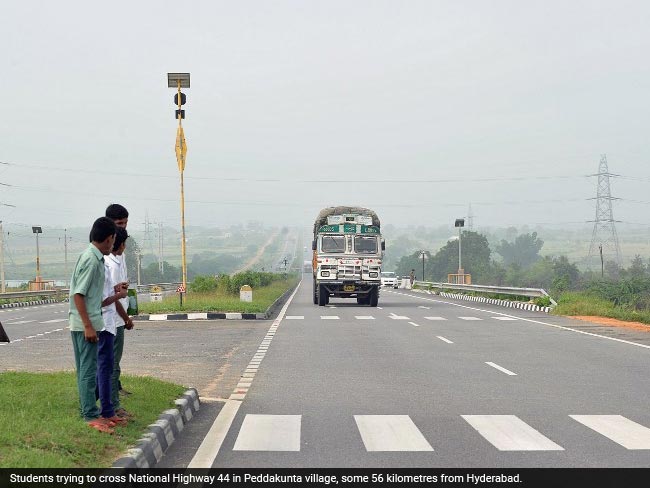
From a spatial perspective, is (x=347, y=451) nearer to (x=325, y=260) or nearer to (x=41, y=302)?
(x=325, y=260)

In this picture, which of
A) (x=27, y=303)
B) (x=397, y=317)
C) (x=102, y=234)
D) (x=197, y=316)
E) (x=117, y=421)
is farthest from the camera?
(x=27, y=303)

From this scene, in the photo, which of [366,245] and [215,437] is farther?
[366,245]

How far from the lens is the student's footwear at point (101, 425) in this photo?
26.8 ft

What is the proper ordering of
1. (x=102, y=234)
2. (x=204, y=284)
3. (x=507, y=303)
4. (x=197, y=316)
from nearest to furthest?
(x=102, y=234) < (x=197, y=316) < (x=507, y=303) < (x=204, y=284)

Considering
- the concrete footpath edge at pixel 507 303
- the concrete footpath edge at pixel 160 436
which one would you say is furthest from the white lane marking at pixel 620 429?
the concrete footpath edge at pixel 507 303

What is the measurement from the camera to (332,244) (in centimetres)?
3847

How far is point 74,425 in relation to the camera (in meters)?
8.23

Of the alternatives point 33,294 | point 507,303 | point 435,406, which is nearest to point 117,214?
point 435,406

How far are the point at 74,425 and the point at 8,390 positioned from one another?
2.65 metres

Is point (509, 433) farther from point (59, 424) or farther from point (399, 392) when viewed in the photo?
point (59, 424)

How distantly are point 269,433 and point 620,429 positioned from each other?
3443 millimetres

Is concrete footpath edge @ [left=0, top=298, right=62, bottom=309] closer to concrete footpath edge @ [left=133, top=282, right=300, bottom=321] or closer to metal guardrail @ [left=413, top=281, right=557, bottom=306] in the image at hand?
concrete footpath edge @ [left=133, top=282, right=300, bottom=321]

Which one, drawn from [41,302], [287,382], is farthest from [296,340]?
[41,302]

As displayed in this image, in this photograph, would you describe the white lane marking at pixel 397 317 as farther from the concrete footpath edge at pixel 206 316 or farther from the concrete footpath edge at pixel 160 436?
the concrete footpath edge at pixel 160 436
